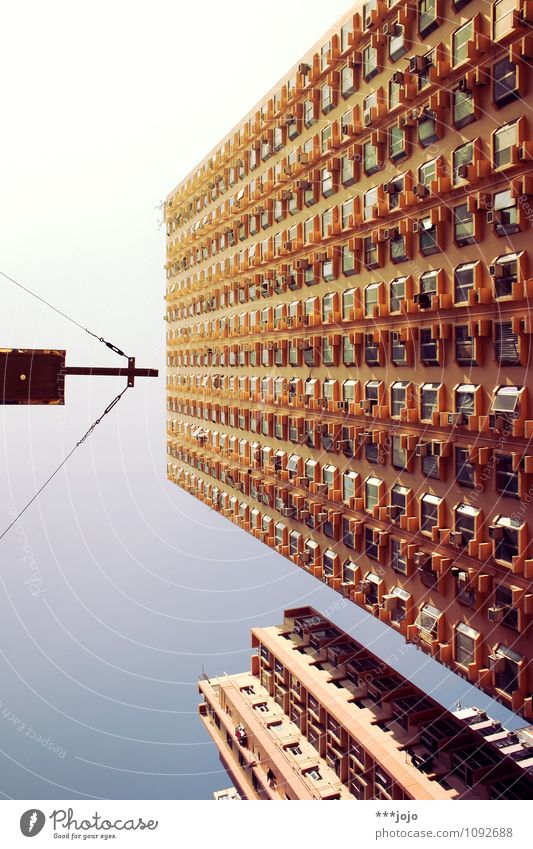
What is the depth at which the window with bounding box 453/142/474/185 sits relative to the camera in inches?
679

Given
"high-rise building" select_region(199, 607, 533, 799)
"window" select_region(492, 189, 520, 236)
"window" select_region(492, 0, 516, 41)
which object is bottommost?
"high-rise building" select_region(199, 607, 533, 799)

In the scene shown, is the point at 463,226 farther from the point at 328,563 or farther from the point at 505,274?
the point at 328,563

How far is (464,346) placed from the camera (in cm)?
1800

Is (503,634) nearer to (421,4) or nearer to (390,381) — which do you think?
(390,381)

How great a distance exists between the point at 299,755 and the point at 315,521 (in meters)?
19.9

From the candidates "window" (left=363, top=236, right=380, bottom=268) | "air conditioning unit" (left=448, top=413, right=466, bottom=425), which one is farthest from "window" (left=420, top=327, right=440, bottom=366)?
"window" (left=363, top=236, right=380, bottom=268)

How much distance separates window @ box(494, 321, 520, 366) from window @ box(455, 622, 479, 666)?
8.16 metres

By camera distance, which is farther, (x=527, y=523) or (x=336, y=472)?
(x=336, y=472)

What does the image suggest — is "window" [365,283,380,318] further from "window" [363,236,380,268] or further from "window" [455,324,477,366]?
"window" [455,324,477,366]

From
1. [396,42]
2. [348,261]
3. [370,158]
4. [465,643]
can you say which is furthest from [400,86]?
[465,643]

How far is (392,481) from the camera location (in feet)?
71.8

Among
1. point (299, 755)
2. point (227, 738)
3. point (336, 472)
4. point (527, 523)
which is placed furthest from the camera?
point (227, 738)
